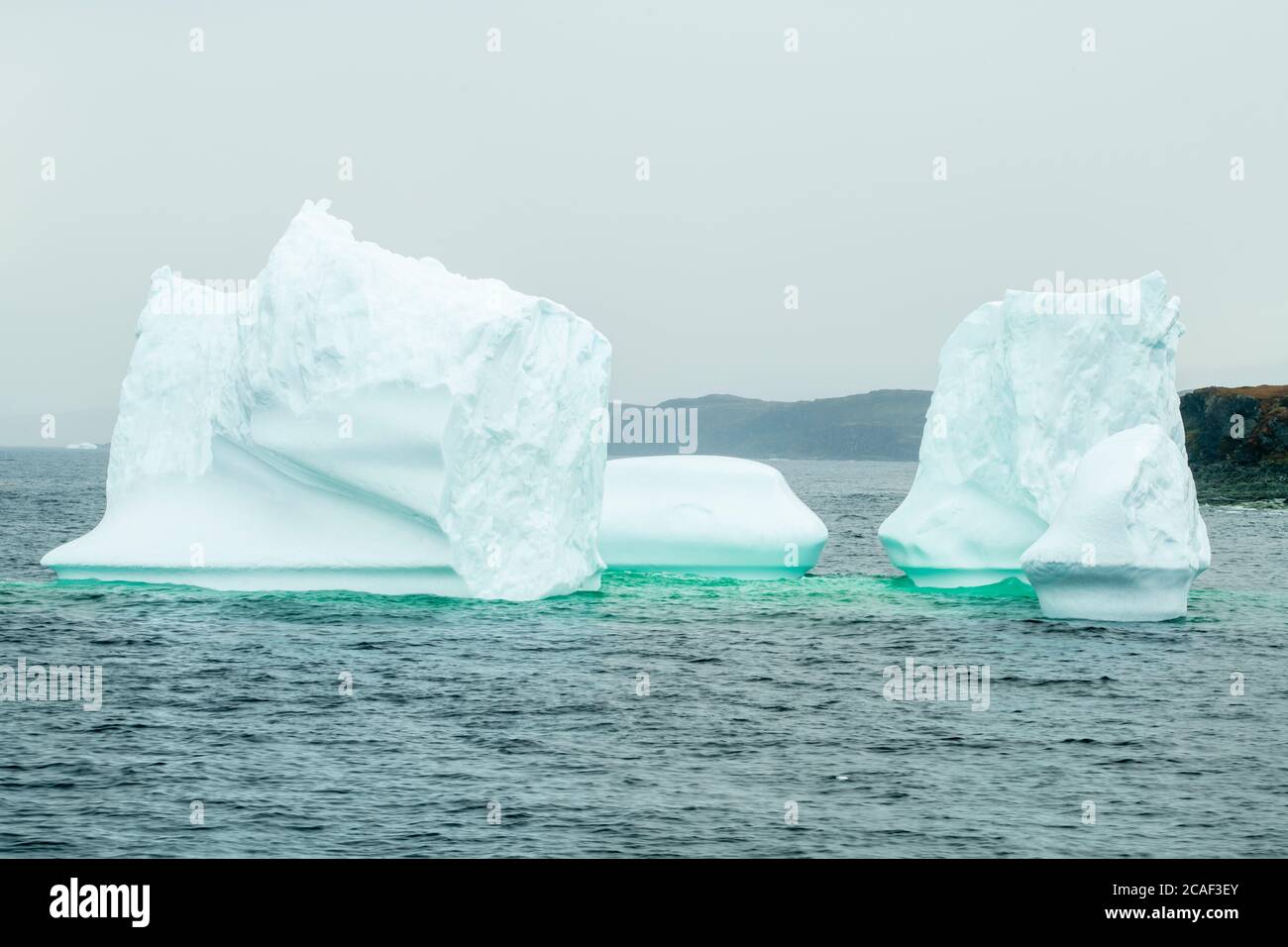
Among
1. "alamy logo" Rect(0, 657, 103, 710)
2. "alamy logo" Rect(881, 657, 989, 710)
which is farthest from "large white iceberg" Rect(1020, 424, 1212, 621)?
"alamy logo" Rect(0, 657, 103, 710)

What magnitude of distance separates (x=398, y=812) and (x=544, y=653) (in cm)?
783

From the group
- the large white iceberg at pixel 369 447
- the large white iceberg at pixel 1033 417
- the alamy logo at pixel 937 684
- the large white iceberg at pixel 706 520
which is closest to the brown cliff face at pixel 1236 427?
the large white iceberg at pixel 1033 417

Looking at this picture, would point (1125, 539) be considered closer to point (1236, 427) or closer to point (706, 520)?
point (706, 520)

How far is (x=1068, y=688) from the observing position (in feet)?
60.2

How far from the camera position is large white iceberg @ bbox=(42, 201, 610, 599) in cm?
2269

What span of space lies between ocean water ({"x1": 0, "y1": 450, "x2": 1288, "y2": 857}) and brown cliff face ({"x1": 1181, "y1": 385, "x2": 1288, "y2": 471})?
184ft

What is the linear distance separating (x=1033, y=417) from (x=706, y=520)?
6832mm

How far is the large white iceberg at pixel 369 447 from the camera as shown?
893 inches

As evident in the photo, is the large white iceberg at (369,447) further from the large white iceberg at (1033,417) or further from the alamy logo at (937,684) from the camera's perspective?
the large white iceberg at (1033,417)

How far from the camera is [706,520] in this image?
29.7 m

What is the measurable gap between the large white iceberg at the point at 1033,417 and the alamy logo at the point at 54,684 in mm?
16304

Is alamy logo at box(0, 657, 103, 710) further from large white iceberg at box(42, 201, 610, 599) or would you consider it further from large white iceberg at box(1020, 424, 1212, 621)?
large white iceberg at box(1020, 424, 1212, 621)
